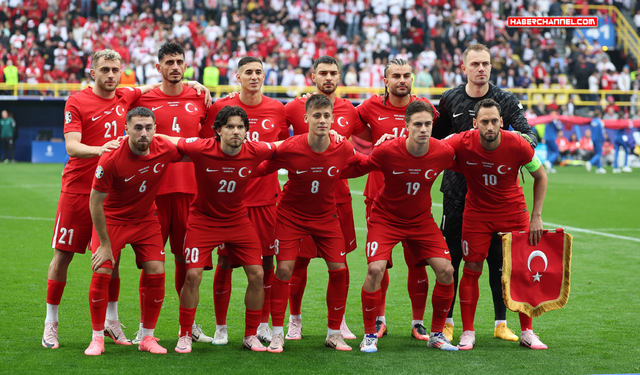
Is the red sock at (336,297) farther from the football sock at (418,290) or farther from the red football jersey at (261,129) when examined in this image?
the red football jersey at (261,129)

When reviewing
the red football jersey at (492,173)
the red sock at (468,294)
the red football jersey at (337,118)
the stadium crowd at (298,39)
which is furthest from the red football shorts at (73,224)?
the stadium crowd at (298,39)

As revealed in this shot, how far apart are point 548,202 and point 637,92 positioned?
52.1 ft

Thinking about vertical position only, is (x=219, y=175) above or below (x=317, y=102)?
below

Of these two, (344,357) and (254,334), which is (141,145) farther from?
(344,357)

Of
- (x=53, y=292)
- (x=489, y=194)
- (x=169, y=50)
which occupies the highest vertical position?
(x=169, y=50)

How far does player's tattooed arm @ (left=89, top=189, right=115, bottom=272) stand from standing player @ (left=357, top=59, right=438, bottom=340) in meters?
2.33

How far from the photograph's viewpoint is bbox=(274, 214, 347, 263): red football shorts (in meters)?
5.67

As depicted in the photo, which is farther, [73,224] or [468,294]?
[468,294]

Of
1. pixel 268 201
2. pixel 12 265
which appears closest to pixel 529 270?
pixel 268 201

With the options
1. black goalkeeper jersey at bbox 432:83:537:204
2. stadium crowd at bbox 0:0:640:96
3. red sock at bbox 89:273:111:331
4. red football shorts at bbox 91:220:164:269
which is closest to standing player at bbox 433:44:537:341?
black goalkeeper jersey at bbox 432:83:537:204

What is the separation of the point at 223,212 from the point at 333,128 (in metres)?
1.41

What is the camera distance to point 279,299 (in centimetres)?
566

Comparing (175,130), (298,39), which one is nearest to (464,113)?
(175,130)

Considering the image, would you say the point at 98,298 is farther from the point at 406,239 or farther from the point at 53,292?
the point at 406,239
